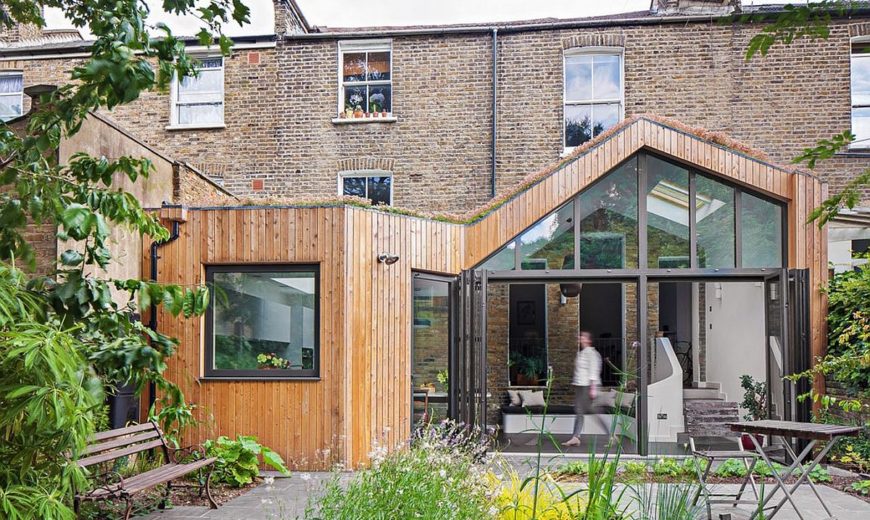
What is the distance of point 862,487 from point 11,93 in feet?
51.5

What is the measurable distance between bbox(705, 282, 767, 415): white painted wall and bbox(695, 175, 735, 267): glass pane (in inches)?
124

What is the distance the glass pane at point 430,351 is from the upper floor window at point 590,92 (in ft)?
18.9

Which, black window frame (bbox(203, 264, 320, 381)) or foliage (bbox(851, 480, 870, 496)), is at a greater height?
black window frame (bbox(203, 264, 320, 381))

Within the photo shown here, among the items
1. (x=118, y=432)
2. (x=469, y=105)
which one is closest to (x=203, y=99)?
(x=469, y=105)

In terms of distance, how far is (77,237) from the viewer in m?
4.14

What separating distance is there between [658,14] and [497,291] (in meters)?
6.08

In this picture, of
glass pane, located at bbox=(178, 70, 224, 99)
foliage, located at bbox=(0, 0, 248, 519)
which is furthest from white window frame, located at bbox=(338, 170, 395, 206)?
foliage, located at bbox=(0, 0, 248, 519)

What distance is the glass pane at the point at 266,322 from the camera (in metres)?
9.19

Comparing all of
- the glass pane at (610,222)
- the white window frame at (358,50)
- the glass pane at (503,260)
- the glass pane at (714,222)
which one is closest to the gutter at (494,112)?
the white window frame at (358,50)

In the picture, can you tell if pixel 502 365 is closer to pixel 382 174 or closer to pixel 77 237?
pixel 382 174

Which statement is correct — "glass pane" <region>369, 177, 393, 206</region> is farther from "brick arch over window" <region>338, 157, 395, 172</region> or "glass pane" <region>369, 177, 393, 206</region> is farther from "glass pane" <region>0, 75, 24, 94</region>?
"glass pane" <region>0, 75, 24, 94</region>

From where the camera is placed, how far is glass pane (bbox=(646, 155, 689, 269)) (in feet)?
33.7

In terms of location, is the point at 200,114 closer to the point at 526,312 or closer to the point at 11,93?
the point at 11,93

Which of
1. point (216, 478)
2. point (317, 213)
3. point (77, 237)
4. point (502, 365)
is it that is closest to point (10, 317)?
point (77, 237)
